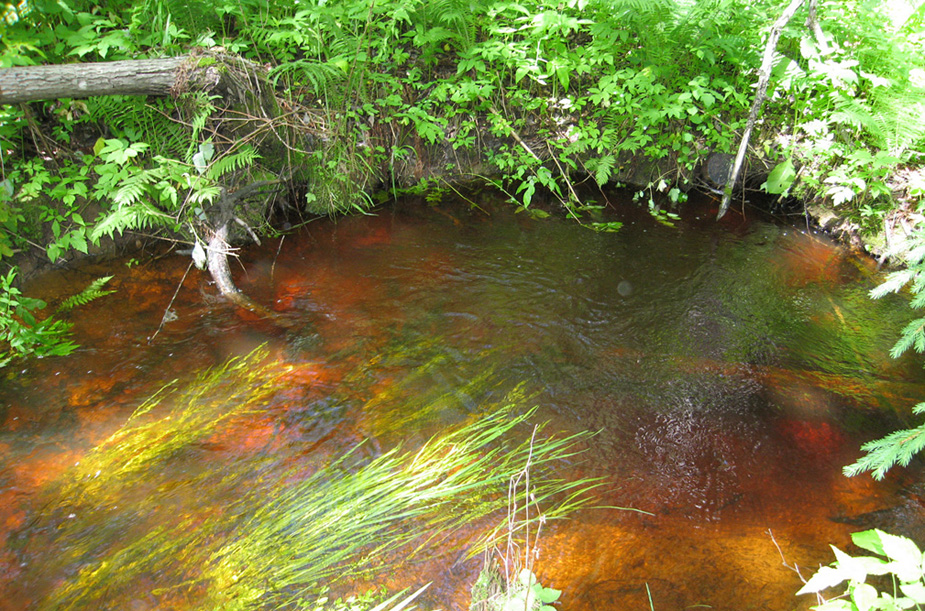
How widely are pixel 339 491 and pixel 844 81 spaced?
564 centimetres

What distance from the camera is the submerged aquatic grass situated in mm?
2150

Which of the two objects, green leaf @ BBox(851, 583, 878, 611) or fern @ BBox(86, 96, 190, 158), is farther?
fern @ BBox(86, 96, 190, 158)

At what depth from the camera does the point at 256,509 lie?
8.00 ft

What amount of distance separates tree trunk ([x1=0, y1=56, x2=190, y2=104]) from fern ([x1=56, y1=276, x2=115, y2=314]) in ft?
4.40

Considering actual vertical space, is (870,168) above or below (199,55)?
below

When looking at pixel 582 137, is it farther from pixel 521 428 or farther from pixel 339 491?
Result: pixel 339 491

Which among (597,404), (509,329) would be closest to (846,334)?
(597,404)

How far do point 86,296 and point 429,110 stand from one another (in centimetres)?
361

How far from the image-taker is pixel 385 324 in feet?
12.6

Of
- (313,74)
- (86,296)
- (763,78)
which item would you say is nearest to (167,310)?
(86,296)

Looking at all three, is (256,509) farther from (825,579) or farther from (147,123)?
(147,123)

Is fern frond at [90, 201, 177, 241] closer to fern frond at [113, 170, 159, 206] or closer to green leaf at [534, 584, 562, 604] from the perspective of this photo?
fern frond at [113, 170, 159, 206]

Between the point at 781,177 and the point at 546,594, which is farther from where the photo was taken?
the point at 781,177

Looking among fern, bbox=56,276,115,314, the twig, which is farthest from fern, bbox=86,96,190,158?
fern, bbox=56,276,115,314
